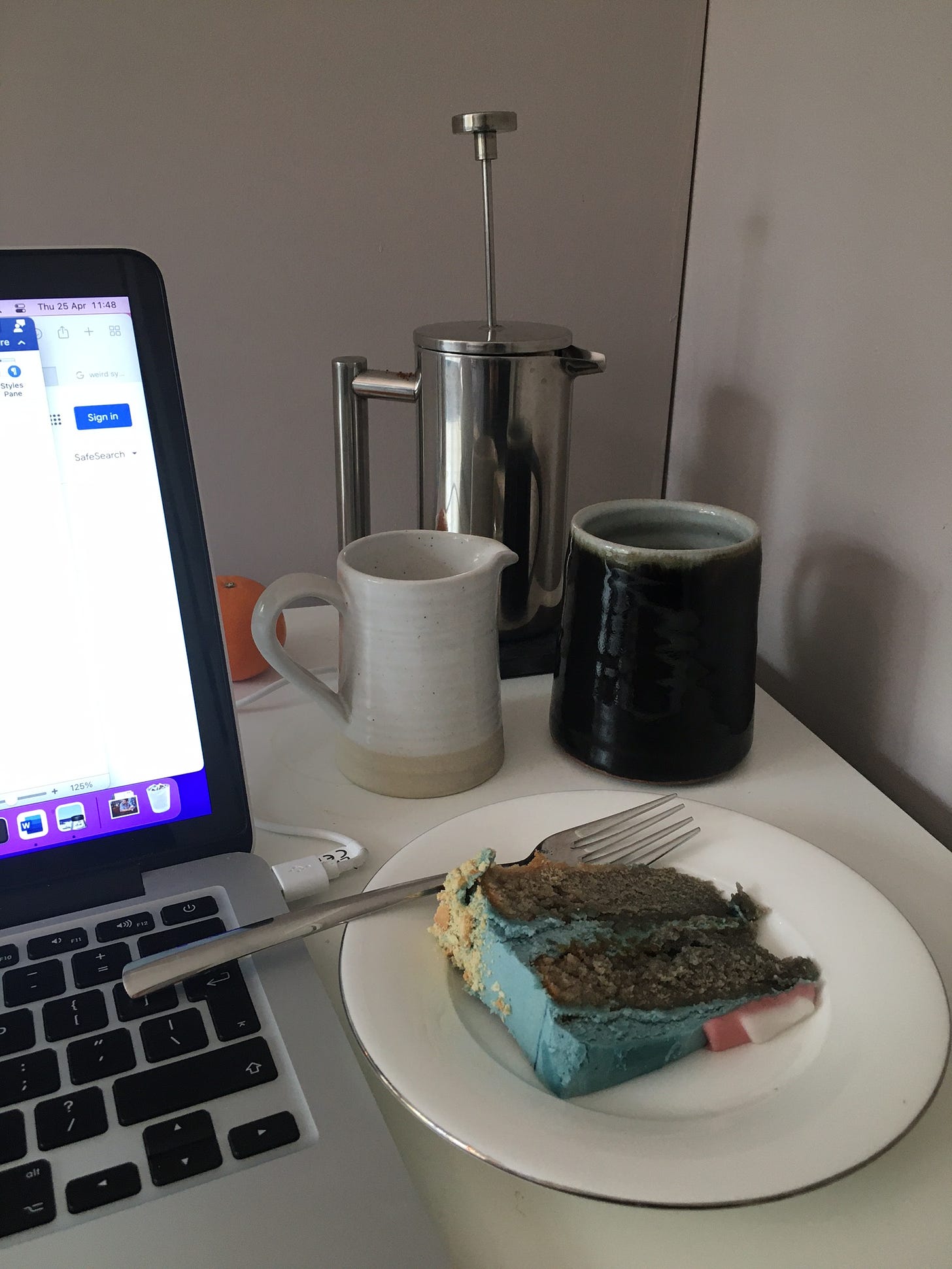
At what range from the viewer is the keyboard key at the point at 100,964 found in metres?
0.38

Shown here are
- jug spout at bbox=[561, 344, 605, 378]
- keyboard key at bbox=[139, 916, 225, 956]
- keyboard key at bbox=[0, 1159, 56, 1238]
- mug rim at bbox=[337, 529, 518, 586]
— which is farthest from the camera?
jug spout at bbox=[561, 344, 605, 378]

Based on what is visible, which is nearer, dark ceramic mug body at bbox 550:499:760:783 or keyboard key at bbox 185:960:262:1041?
keyboard key at bbox 185:960:262:1041

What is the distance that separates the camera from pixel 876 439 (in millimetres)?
587

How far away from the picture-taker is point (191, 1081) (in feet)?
1.11

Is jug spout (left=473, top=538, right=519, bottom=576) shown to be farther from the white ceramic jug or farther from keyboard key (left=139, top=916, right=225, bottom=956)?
keyboard key (left=139, top=916, right=225, bottom=956)

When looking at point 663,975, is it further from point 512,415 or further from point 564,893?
point 512,415

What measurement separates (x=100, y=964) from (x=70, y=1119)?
0.07 m

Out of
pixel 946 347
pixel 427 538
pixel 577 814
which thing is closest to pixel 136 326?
pixel 427 538

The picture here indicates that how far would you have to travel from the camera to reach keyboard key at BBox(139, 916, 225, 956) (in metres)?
0.40

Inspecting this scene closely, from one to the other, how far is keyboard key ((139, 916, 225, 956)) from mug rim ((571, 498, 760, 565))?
0.28m

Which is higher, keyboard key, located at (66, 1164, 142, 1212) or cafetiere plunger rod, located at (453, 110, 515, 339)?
cafetiere plunger rod, located at (453, 110, 515, 339)

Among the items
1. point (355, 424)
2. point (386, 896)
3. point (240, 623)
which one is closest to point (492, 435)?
point (355, 424)

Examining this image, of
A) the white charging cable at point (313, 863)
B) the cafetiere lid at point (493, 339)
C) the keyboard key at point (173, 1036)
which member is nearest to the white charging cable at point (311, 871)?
the white charging cable at point (313, 863)

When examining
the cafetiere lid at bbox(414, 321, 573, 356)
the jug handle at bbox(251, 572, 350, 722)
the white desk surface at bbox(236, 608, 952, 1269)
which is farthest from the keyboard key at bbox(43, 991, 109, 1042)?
the cafetiere lid at bbox(414, 321, 573, 356)
